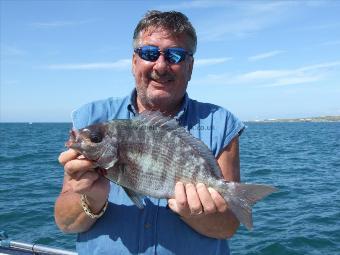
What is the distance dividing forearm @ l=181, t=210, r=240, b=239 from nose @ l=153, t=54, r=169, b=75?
1.33 metres

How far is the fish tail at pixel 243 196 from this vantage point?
340cm

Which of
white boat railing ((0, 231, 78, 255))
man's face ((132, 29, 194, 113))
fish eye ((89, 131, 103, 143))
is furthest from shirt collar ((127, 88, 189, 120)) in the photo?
white boat railing ((0, 231, 78, 255))

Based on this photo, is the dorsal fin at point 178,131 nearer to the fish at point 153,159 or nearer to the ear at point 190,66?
the fish at point 153,159

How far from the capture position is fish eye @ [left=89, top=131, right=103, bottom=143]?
356cm

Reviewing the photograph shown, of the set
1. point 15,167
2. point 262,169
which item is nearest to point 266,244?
point 262,169

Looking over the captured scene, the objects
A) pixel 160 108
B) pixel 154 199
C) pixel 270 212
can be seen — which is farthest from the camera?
pixel 270 212

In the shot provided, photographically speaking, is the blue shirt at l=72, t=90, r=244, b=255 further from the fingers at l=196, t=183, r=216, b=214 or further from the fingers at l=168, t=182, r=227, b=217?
the fingers at l=196, t=183, r=216, b=214

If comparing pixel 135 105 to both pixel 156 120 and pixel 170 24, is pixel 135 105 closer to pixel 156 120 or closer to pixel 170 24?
pixel 156 120

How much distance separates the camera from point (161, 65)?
3795 millimetres

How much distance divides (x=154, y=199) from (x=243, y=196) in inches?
32.7

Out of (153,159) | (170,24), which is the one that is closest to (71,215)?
(153,159)

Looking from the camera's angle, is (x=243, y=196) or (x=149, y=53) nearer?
(x=243, y=196)

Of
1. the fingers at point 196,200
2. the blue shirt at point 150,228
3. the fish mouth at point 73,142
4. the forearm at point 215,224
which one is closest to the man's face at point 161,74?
the blue shirt at point 150,228

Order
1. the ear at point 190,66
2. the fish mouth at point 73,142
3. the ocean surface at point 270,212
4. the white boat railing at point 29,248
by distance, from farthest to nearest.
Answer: the ocean surface at point 270,212 < the white boat railing at point 29,248 < the ear at point 190,66 < the fish mouth at point 73,142
